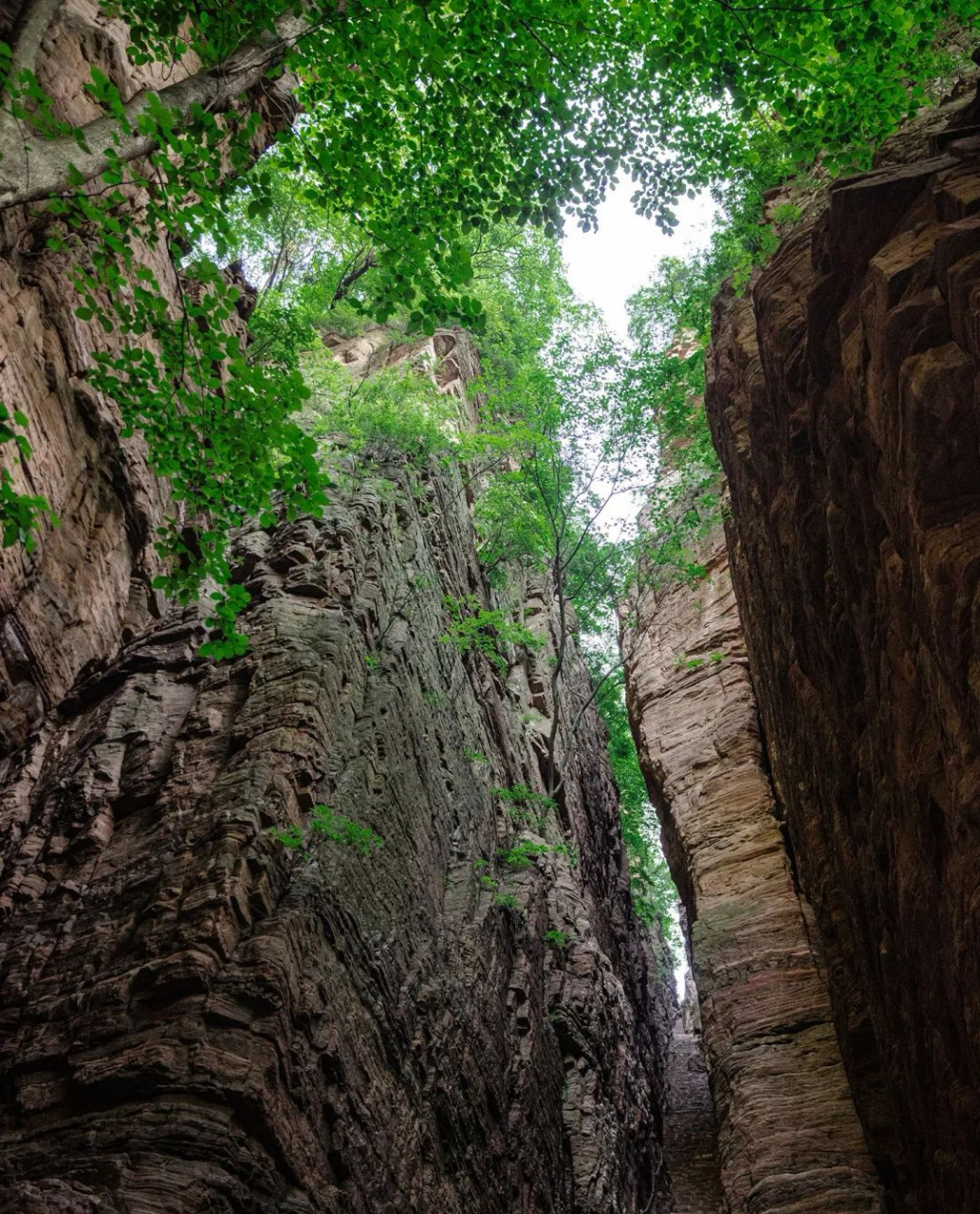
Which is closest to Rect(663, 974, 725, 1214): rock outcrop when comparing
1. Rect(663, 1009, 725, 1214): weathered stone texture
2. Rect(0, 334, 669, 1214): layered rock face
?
Rect(663, 1009, 725, 1214): weathered stone texture

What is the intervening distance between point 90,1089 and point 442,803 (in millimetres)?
7364

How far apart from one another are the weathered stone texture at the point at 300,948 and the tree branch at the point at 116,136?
6.26 m

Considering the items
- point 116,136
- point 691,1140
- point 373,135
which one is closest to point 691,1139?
point 691,1140

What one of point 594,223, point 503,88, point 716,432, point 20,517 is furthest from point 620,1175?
point 503,88

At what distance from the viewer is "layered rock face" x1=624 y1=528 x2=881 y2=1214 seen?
12789mm

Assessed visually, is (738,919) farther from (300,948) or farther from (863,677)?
(300,948)

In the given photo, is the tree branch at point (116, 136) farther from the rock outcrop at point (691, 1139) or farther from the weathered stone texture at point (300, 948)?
the rock outcrop at point (691, 1139)

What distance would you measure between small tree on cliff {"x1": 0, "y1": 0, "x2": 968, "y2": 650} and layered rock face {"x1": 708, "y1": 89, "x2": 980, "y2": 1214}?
6.54ft

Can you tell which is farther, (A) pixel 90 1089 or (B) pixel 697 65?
(B) pixel 697 65

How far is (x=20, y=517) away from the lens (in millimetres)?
7598

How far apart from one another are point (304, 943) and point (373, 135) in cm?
936

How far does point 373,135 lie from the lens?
10.8 metres

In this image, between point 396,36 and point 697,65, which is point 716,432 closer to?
point 697,65

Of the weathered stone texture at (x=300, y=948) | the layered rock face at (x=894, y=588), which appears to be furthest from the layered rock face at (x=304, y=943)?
the layered rock face at (x=894, y=588)
